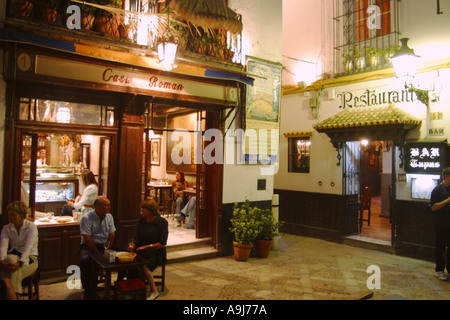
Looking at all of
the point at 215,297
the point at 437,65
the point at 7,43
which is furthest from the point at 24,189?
the point at 437,65

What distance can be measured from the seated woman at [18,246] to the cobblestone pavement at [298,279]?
1114 mm

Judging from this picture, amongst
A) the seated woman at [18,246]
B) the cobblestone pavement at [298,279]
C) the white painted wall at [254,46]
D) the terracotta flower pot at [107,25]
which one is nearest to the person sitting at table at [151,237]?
the cobblestone pavement at [298,279]

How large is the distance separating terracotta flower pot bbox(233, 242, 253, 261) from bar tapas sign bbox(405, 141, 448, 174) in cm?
478

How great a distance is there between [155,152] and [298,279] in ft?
35.4

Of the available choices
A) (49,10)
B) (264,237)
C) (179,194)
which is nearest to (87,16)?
(49,10)

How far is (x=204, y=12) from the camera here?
7453 millimetres

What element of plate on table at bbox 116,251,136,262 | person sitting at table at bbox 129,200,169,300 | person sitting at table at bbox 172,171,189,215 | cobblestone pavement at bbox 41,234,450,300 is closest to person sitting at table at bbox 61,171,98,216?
cobblestone pavement at bbox 41,234,450,300

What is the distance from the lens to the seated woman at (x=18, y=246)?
5172 mm

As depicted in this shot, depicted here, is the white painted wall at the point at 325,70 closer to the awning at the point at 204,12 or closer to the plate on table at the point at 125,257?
the awning at the point at 204,12

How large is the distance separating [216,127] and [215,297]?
4487 mm

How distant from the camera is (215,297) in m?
6.50

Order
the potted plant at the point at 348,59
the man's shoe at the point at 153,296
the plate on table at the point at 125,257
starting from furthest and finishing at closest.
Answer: the potted plant at the point at 348,59, the man's shoe at the point at 153,296, the plate on table at the point at 125,257

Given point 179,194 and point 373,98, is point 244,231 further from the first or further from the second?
point 373,98
